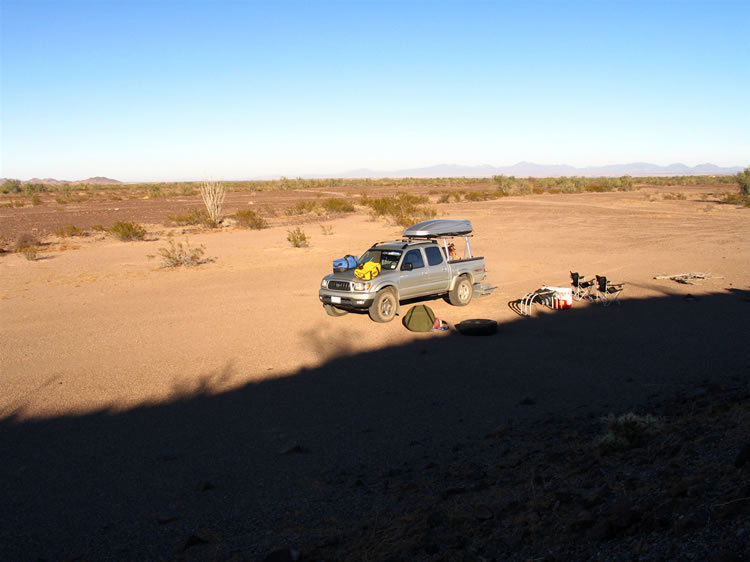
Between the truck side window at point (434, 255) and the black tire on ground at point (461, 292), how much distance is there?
0.81 m

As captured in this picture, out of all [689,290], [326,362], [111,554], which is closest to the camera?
[111,554]

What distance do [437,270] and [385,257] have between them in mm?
1315

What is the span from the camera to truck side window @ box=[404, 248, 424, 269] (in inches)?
567

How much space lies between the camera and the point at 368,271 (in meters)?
13.5

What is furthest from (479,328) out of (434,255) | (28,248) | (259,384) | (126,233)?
(126,233)

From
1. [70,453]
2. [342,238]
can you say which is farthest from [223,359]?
[342,238]

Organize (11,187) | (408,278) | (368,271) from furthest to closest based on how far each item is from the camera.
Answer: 1. (11,187)
2. (408,278)
3. (368,271)

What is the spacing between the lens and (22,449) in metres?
7.38

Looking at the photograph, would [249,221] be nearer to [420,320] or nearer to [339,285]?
[339,285]

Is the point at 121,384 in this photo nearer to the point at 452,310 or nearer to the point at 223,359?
the point at 223,359

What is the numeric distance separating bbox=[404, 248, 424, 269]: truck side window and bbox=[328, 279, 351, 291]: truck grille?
1.59 meters

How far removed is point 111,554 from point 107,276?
18012mm

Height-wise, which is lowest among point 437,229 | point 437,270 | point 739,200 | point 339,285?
point 739,200

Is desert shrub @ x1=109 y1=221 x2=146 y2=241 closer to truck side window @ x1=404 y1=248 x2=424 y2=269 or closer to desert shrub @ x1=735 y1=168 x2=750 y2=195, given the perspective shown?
truck side window @ x1=404 y1=248 x2=424 y2=269
